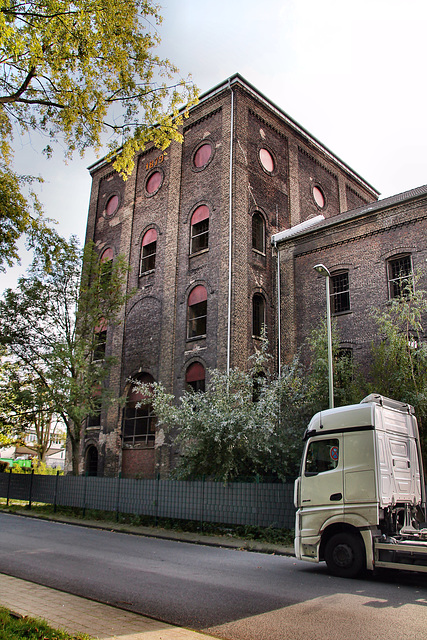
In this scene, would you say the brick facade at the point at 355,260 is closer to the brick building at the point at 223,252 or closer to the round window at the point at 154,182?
the brick building at the point at 223,252

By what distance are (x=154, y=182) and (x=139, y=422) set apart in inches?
511

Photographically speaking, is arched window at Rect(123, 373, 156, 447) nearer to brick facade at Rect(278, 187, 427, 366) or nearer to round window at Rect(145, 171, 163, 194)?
brick facade at Rect(278, 187, 427, 366)

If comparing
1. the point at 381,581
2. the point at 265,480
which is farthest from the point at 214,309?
the point at 381,581

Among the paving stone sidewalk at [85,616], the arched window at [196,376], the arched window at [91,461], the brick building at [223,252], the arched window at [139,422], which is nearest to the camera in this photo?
the paving stone sidewalk at [85,616]

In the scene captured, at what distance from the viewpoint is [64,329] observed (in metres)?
22.0

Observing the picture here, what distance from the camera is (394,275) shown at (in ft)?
67.1

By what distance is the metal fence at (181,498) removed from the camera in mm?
13047

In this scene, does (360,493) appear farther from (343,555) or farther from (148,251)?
(148,251)

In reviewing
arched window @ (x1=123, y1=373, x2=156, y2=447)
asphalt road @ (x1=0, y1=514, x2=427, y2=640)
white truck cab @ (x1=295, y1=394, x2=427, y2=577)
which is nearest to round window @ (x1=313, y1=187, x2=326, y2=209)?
arched window @ (x1=123, y1=373, x2=156, y2=447)

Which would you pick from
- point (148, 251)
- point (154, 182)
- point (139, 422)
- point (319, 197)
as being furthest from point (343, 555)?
point (319, 197)

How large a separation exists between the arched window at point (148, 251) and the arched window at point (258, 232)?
17.8 feet

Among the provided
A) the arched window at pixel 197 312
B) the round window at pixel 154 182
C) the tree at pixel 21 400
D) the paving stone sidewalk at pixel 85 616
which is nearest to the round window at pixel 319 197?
the round window at pixel 154 182

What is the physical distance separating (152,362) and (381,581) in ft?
57.4

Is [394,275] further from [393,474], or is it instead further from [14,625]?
[14,625]
